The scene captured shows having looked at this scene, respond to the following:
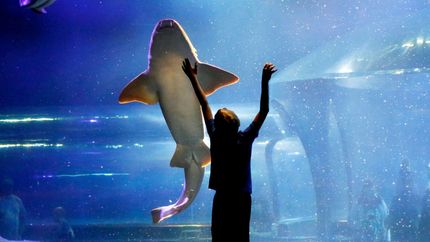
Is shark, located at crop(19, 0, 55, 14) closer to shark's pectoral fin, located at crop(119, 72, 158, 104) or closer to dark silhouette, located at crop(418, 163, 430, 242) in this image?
shark's pectoral fin, located at crop(119, 72, 158, 104)

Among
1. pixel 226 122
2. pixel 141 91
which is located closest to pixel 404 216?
pixel 141 91

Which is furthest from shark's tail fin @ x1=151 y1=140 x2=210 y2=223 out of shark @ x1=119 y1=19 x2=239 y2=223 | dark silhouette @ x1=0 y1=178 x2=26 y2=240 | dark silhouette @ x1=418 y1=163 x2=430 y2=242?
dark silhouette @ x1=418 y1=163 x2=430 y2=242

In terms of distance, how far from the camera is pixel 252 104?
15.0 meters

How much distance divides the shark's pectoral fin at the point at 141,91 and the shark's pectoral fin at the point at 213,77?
0.39 m

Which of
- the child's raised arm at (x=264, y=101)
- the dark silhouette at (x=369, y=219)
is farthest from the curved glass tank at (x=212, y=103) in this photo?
the child's raised arm at (x=264, y=101)

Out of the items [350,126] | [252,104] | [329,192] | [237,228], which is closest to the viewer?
[237,228]

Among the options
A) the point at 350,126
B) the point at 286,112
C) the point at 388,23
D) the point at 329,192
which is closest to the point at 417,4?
the point at 388,23

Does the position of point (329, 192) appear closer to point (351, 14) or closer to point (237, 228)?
point (351, 14)

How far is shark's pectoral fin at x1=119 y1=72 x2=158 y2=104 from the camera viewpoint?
3482 mm

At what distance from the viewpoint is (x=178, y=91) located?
347cm

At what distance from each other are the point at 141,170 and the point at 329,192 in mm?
7625

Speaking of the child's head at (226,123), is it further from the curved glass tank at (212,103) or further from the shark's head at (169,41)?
the curved glass tank at (212,103)

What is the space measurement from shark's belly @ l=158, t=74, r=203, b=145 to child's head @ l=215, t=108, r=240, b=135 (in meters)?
1.34

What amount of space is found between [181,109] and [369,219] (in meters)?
7.01
